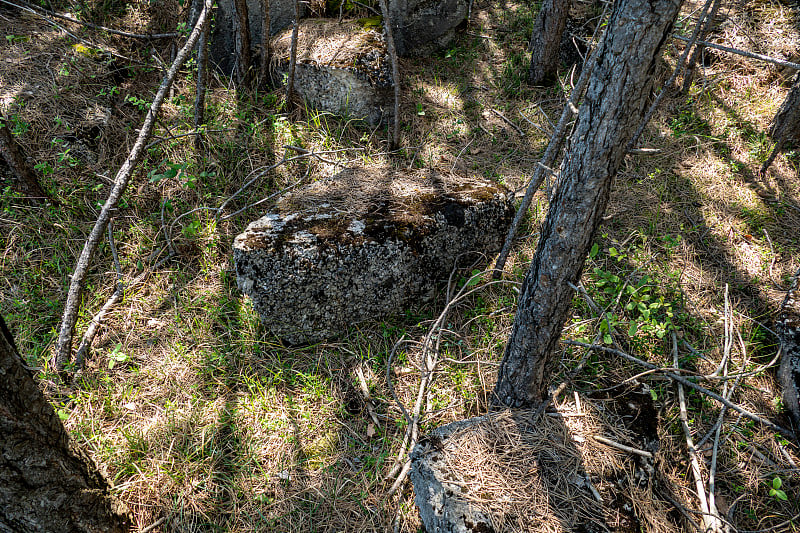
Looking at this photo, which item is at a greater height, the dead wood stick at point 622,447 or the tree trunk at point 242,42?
the tree trunk at point 242,42

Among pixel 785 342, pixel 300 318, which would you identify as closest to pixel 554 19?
pixel 785 342

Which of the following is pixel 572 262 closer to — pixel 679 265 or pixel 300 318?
pixel 300 318

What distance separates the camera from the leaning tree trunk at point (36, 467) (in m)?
1.59

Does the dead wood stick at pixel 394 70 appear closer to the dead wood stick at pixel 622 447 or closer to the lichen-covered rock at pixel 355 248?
the lichen-covered rock at pixel 355 248

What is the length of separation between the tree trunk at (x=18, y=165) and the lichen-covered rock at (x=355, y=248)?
6.93 feet

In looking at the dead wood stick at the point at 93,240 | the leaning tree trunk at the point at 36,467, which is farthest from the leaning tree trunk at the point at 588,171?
the dead wood stick at the point at 93,240

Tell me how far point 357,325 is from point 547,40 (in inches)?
161

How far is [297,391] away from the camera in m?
2.96

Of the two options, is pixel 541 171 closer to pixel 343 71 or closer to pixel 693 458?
pixel 693 458

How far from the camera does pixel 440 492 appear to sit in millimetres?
2180

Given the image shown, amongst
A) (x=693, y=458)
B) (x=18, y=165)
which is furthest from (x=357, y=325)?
(x=18, y=165)

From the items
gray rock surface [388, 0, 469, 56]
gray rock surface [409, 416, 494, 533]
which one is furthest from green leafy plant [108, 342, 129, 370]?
gray rock surface [388, 0, 469, 56]

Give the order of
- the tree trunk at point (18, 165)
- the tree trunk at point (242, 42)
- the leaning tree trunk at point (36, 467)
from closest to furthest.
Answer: the leaning tree trunk at point (36, 467)
the tree trunk at point (18, 165)
the tree trunk at point (242, 42)

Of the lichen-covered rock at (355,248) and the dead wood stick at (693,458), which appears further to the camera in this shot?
the lichen-covered rock at (355,248)
